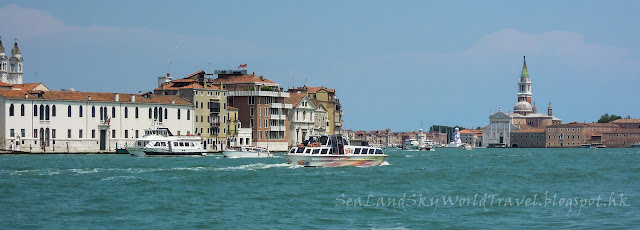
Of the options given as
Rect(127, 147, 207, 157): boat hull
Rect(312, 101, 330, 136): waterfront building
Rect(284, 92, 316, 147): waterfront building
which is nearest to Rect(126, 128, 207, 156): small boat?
Rect(127, 147, 207, 157): boat hull

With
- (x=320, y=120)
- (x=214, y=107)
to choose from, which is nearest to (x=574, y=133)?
(x=320, y=120)

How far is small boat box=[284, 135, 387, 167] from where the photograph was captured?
1852 inches

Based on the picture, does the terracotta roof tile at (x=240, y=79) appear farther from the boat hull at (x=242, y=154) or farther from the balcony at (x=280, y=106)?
the boat hull at (x=242, y=154)

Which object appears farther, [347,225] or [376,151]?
[376,151]

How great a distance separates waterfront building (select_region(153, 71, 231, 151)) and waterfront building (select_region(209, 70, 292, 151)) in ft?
8.94

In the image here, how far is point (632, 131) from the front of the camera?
17400 centimetres

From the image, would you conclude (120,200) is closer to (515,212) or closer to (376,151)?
(515,212)

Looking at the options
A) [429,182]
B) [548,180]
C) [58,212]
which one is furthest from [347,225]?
[548,180]

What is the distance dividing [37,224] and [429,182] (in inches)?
714

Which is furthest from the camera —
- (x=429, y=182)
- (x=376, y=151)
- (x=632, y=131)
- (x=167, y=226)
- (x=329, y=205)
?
(x=632, y=131)

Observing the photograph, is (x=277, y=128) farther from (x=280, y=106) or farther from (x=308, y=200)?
(x=308, y=200)

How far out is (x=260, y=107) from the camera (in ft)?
299

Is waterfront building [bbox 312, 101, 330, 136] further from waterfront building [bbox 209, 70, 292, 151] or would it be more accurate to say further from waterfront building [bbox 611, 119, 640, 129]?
waterfront building [bbox 611, 119, 640, 129]

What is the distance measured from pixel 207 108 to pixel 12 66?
38664 mm
